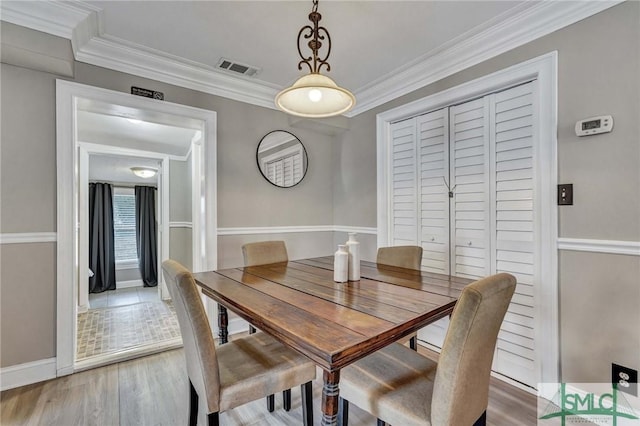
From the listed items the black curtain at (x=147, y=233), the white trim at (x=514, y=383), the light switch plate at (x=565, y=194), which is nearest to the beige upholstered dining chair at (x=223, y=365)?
the white trim at (x=514, y=383)

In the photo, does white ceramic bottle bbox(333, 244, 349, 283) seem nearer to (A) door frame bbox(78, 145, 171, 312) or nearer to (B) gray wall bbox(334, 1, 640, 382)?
(B) gray wall bbox(334, 1, 640, 382)

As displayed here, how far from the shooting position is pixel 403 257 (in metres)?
2.13

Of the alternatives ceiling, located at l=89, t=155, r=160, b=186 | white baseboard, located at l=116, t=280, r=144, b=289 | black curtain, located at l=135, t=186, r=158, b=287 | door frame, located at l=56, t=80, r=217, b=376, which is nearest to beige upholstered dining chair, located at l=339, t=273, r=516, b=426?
door frame, located at l=56, t=80, r=217, b=376

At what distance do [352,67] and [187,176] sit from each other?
2935 millimetres

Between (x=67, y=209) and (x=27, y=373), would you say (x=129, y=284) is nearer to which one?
(x=27, y=373)

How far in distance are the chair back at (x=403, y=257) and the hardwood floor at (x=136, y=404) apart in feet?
3.06

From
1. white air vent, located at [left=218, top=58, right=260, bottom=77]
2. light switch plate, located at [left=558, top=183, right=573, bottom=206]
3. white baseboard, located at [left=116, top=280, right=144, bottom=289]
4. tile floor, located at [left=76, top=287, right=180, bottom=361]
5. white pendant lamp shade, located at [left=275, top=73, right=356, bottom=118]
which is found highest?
white air vent, located at [left=218, top=58, right=260, bottom=77]

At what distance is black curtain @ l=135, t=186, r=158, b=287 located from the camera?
518 cm

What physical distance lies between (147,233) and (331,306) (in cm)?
522

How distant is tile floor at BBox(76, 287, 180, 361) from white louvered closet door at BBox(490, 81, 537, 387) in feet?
9.26

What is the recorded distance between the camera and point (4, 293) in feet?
6.39

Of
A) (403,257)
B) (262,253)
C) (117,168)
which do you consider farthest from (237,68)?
(117,168)

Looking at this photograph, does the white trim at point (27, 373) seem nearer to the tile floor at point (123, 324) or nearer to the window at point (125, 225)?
the tile floor at point (123, 324)

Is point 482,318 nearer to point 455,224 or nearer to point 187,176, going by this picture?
point 455,224
